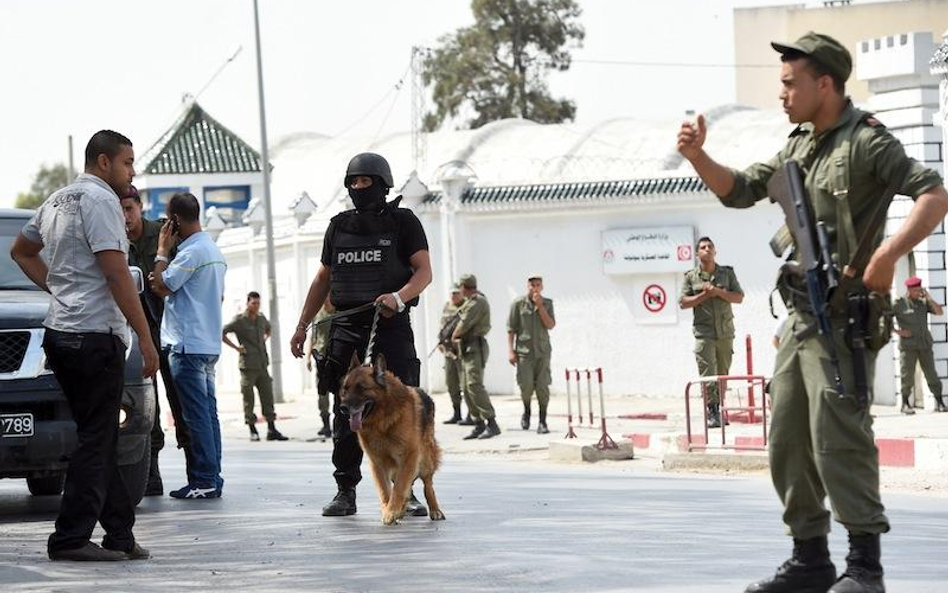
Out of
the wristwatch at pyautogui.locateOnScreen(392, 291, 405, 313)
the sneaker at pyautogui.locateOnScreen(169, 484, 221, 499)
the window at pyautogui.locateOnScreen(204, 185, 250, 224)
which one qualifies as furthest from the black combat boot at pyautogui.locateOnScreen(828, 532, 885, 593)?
the window at pyautogui.locateOnScreen(204, 185, 250, 224)

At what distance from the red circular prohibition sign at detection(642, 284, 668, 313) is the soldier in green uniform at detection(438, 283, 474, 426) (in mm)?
4402

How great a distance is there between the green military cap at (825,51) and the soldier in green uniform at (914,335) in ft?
51.6

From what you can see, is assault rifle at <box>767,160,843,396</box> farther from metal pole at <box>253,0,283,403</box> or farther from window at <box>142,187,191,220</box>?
window at <box>142,187,191,220</box>

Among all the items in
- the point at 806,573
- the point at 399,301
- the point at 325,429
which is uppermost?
the point at 399,301

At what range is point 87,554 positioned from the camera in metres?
8.96

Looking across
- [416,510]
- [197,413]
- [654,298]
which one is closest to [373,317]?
[416,510]

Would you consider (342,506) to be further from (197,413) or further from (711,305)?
(711,305)

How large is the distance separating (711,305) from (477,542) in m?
10.8

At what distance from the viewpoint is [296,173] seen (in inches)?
1805

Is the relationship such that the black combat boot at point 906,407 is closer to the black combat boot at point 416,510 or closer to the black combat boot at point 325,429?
the black combat boot at point 325,429

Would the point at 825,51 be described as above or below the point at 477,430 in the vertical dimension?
above

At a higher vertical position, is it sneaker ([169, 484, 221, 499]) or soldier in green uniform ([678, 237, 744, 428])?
soldier in green uniform ([678, 237, 744, 428])

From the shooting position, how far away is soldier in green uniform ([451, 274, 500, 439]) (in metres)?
22.0

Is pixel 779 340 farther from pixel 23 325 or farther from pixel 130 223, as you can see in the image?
pixel 130 223
